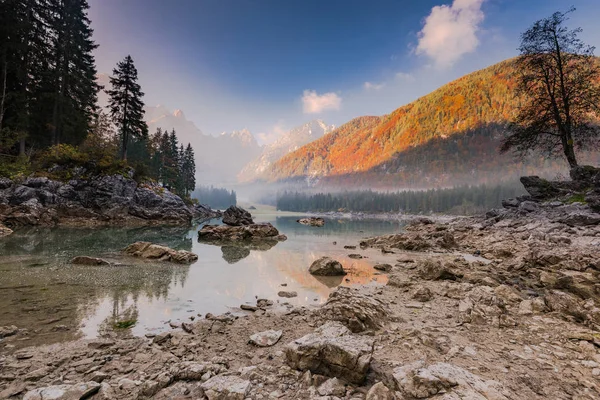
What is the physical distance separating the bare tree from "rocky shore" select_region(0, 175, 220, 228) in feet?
175

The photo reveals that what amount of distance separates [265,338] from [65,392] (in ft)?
12.2

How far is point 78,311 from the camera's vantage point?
7.97m

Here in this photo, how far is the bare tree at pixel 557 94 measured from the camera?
72.1 ft

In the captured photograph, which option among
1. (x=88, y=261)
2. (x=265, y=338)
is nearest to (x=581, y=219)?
(x=265, y=338)

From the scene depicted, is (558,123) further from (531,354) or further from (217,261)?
(217,261)

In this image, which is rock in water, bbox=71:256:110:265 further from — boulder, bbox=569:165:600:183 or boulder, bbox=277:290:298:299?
boulder, bbox=569:165:600:183

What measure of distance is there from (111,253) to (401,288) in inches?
774

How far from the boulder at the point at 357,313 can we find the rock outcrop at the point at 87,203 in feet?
131

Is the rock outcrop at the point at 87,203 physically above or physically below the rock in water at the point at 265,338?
above

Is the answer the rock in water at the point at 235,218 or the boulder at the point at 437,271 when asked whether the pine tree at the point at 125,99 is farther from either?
the boulder at the point at 437,271

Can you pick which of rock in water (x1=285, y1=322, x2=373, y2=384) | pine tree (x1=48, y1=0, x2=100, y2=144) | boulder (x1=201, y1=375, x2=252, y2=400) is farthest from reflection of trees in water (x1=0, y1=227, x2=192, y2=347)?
pine tree (x1=48, y1=0, x2=100, y2=144)

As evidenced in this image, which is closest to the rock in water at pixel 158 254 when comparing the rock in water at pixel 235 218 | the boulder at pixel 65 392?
the boulder at pixel 65 392

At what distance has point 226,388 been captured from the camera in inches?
152

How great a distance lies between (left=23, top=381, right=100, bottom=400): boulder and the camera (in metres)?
3.63
